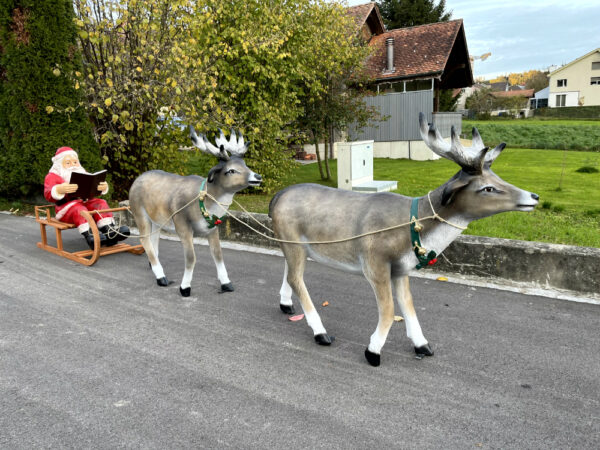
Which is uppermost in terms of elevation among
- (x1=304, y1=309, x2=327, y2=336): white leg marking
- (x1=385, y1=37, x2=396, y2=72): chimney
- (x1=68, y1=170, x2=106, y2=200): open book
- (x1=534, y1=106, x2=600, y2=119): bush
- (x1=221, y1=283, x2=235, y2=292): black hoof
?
(x1=385, y1=37, x2=396, y2=72): chimney

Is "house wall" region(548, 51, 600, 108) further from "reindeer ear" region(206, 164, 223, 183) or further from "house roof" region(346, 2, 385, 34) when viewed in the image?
"reindeer ear" region(206, 164, 223, 183)

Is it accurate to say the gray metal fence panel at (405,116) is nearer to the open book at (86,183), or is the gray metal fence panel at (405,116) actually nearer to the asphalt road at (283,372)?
the open book at (86,183)

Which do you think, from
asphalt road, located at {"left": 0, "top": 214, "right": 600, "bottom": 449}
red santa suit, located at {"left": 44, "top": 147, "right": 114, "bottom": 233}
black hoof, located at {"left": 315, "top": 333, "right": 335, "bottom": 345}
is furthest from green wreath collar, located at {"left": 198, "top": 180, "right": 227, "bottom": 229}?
red santa suit, located at {"left": 44, "top": 147, "right": 114, "bottom": 233}

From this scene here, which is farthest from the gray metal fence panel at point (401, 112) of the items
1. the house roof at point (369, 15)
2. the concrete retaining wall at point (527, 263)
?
the concrete retaining wall at point (527, 263)

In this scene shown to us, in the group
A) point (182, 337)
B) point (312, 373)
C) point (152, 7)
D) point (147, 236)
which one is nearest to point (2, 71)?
point (152, 7)

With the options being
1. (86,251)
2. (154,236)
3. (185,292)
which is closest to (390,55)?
(86,251)

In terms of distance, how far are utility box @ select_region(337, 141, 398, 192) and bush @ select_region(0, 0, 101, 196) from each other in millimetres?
5809

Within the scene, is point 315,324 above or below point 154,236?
below

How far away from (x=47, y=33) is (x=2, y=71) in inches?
83.3

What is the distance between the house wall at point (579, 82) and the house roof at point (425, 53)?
150 ft

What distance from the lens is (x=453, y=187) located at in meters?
3.27

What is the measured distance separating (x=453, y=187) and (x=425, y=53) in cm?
2049

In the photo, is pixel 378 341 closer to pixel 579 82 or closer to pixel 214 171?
pixel 214 171

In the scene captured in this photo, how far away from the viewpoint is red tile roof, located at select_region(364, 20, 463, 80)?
67.8ft
